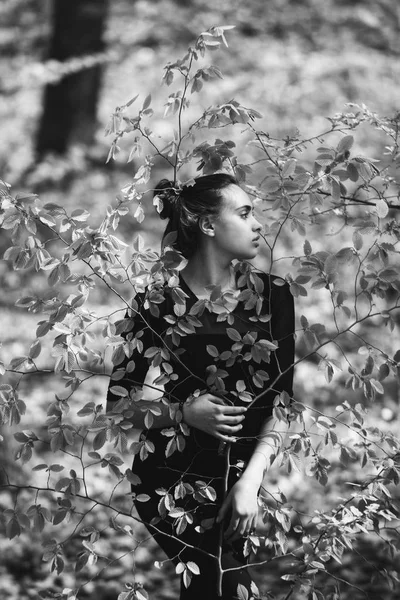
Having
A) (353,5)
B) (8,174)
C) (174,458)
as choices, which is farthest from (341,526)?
(353,5)

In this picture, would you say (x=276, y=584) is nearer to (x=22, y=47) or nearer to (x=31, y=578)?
(x=31, y=578)

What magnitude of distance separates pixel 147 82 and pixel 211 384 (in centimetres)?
938

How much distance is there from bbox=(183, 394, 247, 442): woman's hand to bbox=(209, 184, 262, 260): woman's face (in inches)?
17.5

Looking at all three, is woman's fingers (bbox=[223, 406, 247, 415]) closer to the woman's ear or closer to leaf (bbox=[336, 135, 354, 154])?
the woman's ear

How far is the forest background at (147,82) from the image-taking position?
25.9 ft

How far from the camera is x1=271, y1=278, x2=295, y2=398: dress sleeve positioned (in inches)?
86.0

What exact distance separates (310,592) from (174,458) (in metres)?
0.54

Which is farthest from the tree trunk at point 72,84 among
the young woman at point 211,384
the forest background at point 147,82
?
the young woman at point 211,384

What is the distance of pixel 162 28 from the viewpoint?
11.4m

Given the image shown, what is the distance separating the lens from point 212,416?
1982mm

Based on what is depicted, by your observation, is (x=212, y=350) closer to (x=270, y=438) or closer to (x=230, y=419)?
(x=230, y=419)

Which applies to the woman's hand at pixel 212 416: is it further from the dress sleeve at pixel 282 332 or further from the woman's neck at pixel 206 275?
the woman's neck at pixel 206 275

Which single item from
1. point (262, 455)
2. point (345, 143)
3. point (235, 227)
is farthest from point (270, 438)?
point (345, 143)

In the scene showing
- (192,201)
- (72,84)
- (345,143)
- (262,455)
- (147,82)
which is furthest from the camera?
(147,82)
